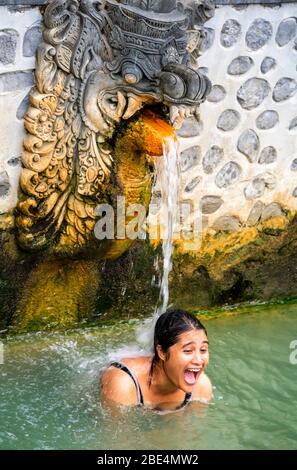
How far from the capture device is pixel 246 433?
6223 millimetres

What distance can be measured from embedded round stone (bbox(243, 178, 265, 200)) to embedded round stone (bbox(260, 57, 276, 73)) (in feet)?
2.25

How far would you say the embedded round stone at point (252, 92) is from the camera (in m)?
7.19

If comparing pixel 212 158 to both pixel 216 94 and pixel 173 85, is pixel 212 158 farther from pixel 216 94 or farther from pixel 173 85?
pixel 173 85

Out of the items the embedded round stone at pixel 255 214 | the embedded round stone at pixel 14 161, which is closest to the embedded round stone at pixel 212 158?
the embedded round stone at pixel 255 214

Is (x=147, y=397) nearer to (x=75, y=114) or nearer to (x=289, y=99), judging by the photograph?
(x=75, y=114)

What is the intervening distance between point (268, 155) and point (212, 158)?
16.4 inches

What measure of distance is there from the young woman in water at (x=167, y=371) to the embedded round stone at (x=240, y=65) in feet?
5.32

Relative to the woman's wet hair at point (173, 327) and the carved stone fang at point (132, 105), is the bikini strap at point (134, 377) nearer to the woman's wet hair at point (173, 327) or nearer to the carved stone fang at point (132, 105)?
the woman's wet hair at point (173, 327)

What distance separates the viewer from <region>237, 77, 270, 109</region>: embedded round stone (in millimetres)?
7188

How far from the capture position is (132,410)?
6.17 m

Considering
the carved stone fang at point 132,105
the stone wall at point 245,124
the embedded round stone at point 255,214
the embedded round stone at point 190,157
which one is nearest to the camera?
the carved stone fang at point 132,105

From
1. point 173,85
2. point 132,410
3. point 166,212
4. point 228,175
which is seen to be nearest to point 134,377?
point 132,410

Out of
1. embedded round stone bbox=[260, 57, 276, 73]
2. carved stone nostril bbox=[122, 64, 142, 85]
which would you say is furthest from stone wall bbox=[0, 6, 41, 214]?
embedded round stone bbox=[260, 57, 276, 73]

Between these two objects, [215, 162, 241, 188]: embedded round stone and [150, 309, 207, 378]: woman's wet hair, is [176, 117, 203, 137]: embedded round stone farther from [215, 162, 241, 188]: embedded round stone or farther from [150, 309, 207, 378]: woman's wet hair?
[150, 309, 207, 378]: woman's wet hair
